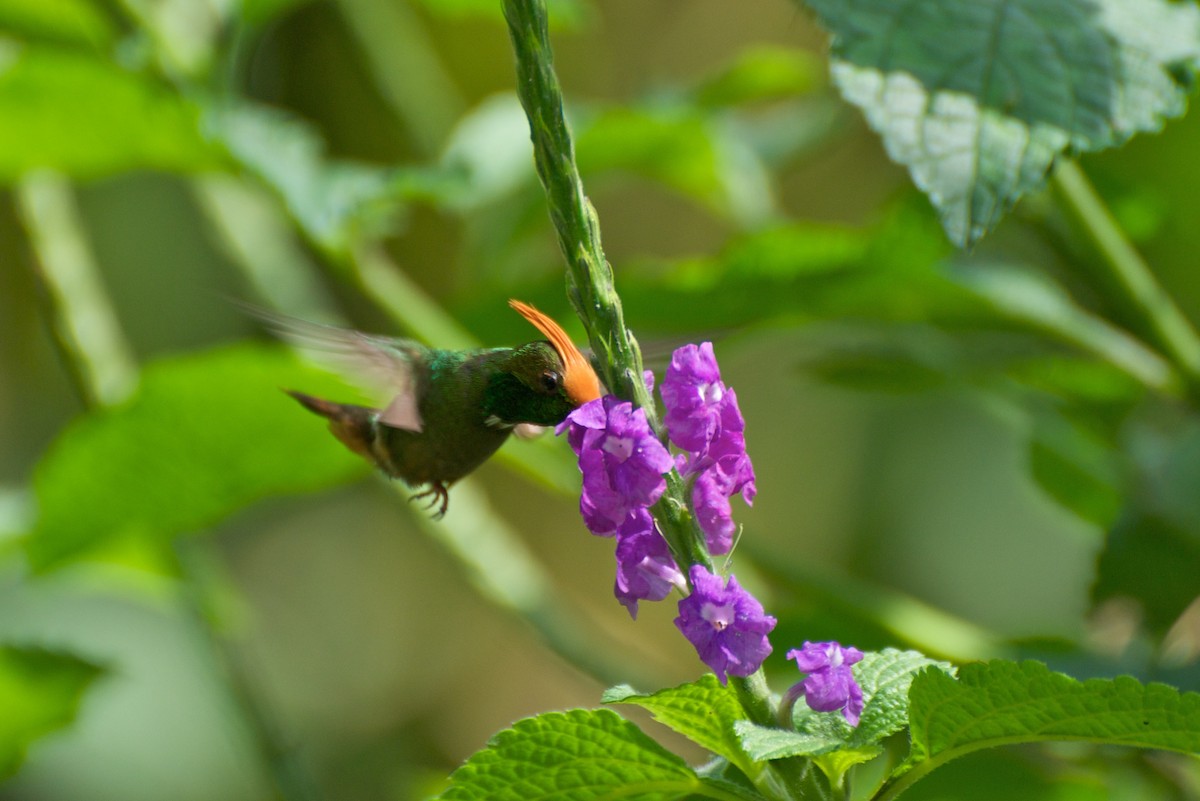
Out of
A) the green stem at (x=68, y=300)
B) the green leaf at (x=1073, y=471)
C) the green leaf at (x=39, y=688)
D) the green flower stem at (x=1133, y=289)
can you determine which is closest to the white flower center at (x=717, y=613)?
the green flower stem at (x=1133, y=289)

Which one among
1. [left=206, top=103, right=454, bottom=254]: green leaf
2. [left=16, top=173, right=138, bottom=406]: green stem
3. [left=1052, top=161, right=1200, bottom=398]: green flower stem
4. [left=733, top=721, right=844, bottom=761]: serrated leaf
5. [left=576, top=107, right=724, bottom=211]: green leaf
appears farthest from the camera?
[left=16, top=173, right=138, bottom=406]: green stem

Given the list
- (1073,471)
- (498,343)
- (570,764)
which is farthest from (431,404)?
(1073,471)

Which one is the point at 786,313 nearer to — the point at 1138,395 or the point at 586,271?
the point at 1138,395

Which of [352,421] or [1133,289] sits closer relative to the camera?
[352,421]

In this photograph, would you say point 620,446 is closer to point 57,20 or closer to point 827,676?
point 827,676

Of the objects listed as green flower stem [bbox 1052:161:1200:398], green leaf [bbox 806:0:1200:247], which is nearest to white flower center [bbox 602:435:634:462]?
green leaf [bbox 806:0:1200:247]

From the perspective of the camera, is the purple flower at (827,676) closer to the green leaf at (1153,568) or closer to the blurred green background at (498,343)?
the blurred green background at (498,343)

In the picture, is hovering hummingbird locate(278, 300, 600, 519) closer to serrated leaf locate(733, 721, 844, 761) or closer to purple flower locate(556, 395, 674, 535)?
purple flower locate(556, 395, 674, 535)
